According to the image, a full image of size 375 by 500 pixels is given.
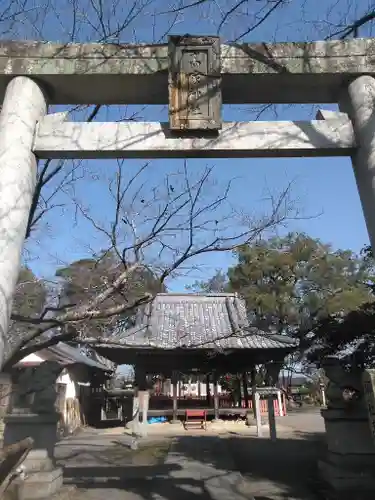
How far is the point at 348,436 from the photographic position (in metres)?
6.37

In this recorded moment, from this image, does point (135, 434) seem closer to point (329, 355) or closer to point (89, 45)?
point (329, 355)

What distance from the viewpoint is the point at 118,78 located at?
4125 millimetres

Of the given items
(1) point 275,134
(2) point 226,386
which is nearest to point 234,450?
(1) point 275,134

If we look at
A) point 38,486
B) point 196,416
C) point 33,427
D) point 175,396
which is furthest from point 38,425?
point 196,416

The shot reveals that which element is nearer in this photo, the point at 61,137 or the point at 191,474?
the point at 61,137

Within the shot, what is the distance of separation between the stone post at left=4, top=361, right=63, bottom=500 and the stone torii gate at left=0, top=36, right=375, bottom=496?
414 centimetres

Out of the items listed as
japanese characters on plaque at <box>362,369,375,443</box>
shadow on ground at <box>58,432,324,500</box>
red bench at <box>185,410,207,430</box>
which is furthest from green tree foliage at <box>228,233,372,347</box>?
japanese characters on plaque at <box>362,369,375,443</box>

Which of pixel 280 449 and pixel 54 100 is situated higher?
pixel 54 100

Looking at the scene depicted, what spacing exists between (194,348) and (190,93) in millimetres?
11273

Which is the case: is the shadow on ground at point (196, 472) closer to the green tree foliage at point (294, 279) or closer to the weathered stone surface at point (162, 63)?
the weathered stone surface at point (162, 63)

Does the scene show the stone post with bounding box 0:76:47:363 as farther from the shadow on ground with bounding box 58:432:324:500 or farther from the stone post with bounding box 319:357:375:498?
Result: the stone post with bounding box 319:357:375:498

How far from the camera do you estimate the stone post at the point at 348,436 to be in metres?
6.18

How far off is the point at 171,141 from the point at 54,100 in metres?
1.53

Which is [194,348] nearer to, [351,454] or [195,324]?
[195,324]
